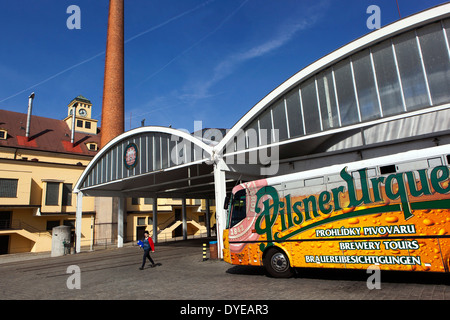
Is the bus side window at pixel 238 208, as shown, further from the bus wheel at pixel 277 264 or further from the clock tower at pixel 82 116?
the clock tower at pixel 82 116

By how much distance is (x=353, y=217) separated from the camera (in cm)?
840

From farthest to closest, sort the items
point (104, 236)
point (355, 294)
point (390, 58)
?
point (104, 236), point (390, 58), point (355, 294)

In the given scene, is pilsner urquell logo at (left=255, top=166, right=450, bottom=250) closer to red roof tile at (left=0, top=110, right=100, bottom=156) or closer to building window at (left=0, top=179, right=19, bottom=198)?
building window at (left=0, top=179, right=19, bottom=198)

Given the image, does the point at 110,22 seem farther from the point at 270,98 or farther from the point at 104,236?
the point at 270,98

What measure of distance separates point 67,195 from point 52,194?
1.77 metres

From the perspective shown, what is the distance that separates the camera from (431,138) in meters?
12.9

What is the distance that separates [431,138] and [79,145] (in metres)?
41.3

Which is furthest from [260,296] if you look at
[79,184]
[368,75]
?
[79,184]

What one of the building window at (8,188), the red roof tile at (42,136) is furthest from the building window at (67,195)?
the red roof tile at (42,136)

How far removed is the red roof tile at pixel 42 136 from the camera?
36312mm

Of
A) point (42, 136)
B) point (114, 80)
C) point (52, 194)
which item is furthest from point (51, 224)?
point (114, 80)

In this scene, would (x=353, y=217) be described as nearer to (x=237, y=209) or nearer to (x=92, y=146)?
(x=237, y=209)

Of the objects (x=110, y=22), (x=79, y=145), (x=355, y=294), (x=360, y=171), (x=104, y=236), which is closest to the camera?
(x=355, y=294)

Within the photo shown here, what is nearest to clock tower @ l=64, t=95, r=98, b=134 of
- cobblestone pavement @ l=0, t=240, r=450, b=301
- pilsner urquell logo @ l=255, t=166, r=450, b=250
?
cobblestone pavement @ l=0, t=240, r=450, b=301
